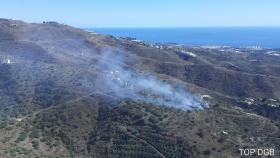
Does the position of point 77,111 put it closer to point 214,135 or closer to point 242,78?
point 214,135

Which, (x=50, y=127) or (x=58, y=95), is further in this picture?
(x=58, y=95)

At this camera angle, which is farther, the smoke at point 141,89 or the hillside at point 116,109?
the smoke at point 141,89

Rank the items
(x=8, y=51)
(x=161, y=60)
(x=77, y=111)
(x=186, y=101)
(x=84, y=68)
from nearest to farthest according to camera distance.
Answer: (x=77, y=111)
(x=186, y=101)
(x=84, y=68)
(x=8, y=51)
(x=161, y=60)

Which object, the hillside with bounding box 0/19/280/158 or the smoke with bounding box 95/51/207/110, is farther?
the smoke with bounding box 95/51/207/110

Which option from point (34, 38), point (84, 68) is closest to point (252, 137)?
point (84, 68)

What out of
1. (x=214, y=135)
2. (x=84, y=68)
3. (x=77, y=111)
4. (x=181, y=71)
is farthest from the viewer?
(x=181, y=71)
